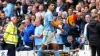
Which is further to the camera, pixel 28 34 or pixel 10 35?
pixel 28 34

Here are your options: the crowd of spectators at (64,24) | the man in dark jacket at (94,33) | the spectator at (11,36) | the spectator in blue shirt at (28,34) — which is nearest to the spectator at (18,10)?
the crowd of spectators at (64,24)

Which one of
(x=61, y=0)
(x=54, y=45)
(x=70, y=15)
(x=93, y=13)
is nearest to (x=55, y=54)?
(x=54, y=45)

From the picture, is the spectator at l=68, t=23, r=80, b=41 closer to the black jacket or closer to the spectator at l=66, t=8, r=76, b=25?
the spectator at l=66, t=8, r=76, b=25

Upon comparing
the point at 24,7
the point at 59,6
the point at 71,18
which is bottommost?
the point at 71,18

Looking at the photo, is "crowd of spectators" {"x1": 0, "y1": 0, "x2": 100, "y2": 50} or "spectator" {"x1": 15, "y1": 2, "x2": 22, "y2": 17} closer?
"crowd of spectators" {"x1": 0, "y1": 0, "x2": 100, "y2": 50}

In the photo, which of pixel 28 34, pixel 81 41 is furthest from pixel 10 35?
pixel 81 41

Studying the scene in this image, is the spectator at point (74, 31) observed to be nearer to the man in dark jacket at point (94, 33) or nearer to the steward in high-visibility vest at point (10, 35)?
the steward in high-visibility vest at point (10, 35)

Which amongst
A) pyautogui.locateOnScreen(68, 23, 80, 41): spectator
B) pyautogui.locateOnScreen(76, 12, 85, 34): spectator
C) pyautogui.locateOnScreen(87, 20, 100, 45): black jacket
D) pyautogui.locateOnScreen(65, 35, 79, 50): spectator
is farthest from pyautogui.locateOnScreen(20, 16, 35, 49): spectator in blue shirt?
pyautogui.locateOnScreen(87, 20, 100, 45): black jacket

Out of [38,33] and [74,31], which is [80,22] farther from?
[38,33]

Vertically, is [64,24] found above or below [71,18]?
below

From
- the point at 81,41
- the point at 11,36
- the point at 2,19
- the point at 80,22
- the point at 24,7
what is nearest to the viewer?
the point at 11,36

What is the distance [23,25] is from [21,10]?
10.7ft

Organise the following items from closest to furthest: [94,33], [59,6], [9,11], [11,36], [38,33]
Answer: [94,33] < [11,36] < [38,33] < [59,6] < [9,11]

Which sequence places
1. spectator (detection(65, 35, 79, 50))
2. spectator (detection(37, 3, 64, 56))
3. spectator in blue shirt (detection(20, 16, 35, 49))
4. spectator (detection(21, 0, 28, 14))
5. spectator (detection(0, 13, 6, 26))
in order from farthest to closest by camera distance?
spectator (detection(21, 0, 28, 14))
spectator (detection(0, 13, 6, 26))
spectator in blue shirt (detection(20, 16, 35, 49))
spectator (detection(65, 35, 79, 50))
spectator (detection(37, 3, 64, 56))
